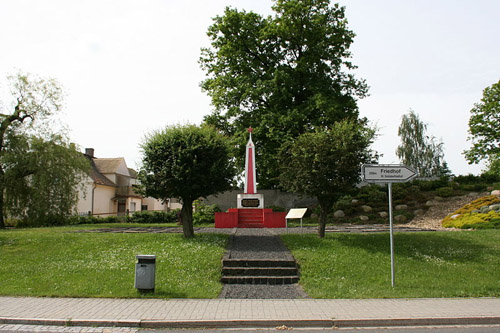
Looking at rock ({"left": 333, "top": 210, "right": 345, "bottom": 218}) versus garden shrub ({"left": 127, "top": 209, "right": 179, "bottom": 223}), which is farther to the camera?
garden shrub ({"left": 127, "top": 209, "right": 179, "bottom": 223})

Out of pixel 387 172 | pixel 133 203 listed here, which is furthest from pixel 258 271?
pixel 133 203

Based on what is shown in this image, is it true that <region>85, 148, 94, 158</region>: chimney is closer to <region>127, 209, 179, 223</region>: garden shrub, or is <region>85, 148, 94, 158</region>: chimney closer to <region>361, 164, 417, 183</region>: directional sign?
<region>127, 209, 179, 223</region>: garden shrub

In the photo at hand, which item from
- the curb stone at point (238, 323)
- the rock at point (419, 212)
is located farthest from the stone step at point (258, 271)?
the rock at point (419, 212)

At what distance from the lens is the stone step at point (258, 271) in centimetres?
1059

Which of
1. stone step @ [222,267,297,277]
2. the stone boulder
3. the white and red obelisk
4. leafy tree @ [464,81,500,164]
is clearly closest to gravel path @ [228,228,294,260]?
stone step @ [222,267,297,277]

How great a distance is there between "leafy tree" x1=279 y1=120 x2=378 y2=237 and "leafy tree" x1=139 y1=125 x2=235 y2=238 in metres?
2.85

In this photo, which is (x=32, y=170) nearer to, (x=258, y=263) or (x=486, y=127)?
(x=258, y=263)

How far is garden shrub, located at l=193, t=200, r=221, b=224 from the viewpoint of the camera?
23141 millimetres

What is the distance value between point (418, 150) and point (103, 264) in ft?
140

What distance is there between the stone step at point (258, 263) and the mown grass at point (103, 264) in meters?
0.43

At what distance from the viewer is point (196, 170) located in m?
14.1

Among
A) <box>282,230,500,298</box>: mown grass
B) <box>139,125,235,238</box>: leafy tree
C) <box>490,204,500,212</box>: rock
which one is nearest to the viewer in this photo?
<box>282,230,500,298</box>: mown grass

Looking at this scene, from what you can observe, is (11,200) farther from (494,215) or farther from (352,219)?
(494,215)

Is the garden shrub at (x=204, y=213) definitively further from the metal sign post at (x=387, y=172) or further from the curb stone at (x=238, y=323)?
the curb stone at (x=238, y=323)
